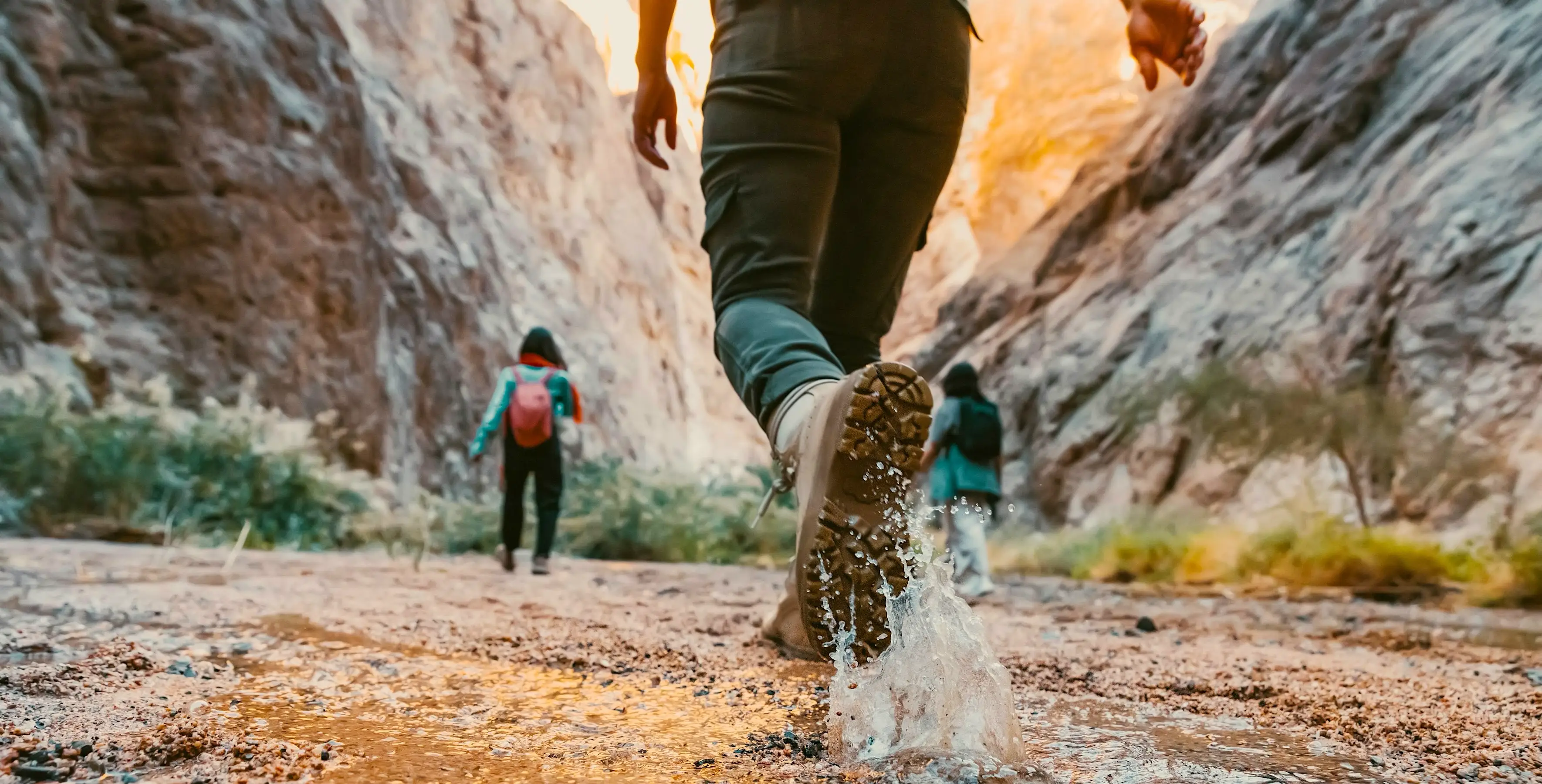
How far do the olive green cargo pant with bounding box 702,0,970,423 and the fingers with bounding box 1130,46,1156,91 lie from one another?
291 mm

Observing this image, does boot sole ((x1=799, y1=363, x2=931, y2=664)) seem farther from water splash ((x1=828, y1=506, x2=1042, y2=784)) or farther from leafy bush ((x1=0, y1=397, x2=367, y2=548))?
leafy bush ((x1=0, y1=397, x2=367, y2=548))

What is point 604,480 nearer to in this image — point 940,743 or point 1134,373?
point 1134,373

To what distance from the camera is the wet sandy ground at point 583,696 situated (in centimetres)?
100

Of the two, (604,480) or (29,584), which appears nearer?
(29,584)

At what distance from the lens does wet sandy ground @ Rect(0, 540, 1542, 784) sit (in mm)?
1003

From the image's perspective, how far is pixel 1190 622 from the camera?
11.2 ft

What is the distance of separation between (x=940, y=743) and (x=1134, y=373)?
12.1m

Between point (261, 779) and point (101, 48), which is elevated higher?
point (101, 48)

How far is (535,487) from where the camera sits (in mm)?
5070

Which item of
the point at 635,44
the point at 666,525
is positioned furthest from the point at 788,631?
the point at 635,44

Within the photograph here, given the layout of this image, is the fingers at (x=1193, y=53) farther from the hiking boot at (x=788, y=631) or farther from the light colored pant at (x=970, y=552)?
the light colored pant at (x=970, y=552)

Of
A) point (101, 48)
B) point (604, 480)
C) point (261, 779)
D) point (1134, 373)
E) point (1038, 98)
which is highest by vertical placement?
point (1038, 98)

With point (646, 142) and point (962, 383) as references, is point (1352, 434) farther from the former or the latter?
point (646, 142)

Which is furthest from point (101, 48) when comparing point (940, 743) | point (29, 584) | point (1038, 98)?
point (1038, 98)
